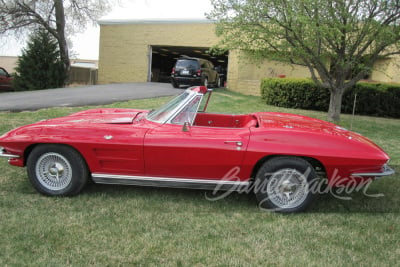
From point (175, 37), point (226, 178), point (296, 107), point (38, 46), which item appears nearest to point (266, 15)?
point (296, 107)

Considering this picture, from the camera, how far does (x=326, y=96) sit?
42.1ft

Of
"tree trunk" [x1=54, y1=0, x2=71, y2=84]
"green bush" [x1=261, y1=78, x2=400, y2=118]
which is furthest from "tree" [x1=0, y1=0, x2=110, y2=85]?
"green bush" [x1=261, y1=78, x2=400, y2=118]

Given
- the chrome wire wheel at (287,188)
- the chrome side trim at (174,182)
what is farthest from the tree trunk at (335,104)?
the chrome side trim at (174,182)

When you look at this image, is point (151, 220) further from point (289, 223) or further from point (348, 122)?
point (348, 122)

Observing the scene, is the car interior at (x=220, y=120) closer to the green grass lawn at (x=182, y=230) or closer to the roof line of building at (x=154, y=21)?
the green grass lawn at (x=182, y=230)

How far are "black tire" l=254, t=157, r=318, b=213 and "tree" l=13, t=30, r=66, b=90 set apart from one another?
689 inches

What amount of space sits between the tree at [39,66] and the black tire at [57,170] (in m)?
16.1

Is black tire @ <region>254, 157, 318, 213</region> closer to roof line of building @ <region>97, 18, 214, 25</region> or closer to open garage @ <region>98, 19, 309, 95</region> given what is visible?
open garage @ <region>98, 19, 309, 95</region>

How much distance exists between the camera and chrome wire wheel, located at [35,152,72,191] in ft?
12.5

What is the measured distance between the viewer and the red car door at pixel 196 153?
362 centimetres

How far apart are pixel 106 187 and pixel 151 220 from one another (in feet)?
3.73

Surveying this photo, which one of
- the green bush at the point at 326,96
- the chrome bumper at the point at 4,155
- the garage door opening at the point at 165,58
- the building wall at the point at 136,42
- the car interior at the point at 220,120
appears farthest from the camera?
the garage door opening at the point at 165,58

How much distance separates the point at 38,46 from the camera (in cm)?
1869

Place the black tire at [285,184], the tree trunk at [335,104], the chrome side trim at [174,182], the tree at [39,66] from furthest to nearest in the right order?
the tree at [39,66] → the tree trunk at [335,104] → the chrome side trim at [174,182] → the black tire at [285,184]
